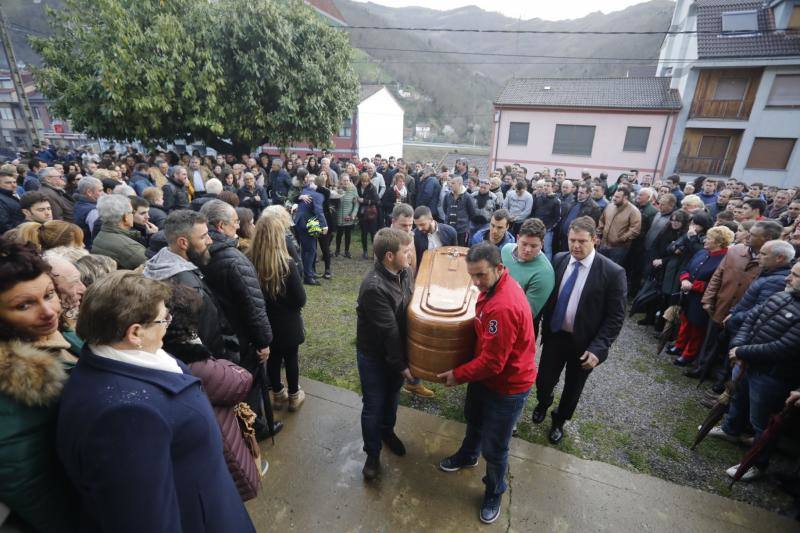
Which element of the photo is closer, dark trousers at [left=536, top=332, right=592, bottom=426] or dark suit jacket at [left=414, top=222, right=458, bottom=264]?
dark trousers at [left=536, top=332, right=592, bottom=426]

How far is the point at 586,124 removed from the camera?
73.7ft

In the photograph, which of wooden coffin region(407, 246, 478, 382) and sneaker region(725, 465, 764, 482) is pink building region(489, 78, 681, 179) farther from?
wooden coffin region(407, 246, 478, 382)

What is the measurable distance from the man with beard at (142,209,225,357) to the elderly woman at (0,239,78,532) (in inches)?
28.7

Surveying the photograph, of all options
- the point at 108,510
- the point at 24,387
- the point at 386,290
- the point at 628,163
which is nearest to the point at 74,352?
the point at 24,387

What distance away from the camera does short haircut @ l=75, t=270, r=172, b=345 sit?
1.27m

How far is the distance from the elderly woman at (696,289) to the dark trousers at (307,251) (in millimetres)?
5516

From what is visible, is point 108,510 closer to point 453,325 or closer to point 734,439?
point 453,325

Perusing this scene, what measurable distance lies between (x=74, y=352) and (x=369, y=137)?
31.4 metres

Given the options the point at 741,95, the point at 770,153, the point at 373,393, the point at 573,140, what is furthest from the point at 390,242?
the point at 741,95

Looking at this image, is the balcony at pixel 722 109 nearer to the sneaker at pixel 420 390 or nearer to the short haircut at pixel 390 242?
the sneaker at pixel 420 390

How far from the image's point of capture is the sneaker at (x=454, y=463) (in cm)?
293

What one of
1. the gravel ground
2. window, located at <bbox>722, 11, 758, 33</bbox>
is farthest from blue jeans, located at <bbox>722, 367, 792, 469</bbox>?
window, located at <bbox>722, 11, 758, 33</bbox>

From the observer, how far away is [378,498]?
2699mm

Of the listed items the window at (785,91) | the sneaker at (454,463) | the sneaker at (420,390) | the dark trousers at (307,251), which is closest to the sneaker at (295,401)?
the sneaker at (420,390)
